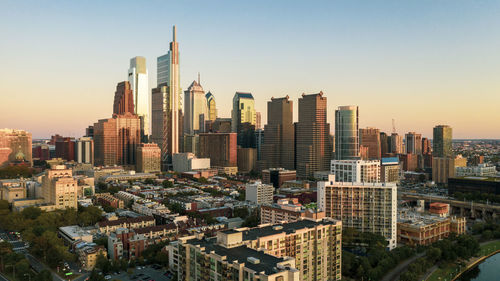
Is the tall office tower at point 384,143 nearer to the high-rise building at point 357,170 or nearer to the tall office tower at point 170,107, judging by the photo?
the tall office tower at point 170,107

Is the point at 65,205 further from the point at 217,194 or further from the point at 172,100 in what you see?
the point at 172,100

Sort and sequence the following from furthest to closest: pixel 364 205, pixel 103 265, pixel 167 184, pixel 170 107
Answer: pixel 170 107
pixel 167 184
pixel 364 205
pixel 103 265

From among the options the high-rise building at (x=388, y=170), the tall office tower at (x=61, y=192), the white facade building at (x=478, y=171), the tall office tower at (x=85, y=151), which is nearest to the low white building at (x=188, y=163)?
the tall office tower at (x=85, y=151)

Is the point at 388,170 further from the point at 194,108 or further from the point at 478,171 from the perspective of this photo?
the point at 194,108

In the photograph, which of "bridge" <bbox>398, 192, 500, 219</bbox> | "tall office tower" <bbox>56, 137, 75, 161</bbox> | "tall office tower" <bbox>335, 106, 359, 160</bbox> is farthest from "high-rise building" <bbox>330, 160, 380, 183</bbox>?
"tall office tower" <bbox>56, 137, 75, 161</bbox>

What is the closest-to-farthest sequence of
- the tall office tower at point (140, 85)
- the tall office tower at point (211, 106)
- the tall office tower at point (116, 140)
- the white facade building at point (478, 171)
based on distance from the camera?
the white facade building at point (478, 171), the tall office tower at point (116, 140), the tall office tower at point (140, 85), the tall office tower at point (211, 106)

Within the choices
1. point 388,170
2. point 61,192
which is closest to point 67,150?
point 61,192
